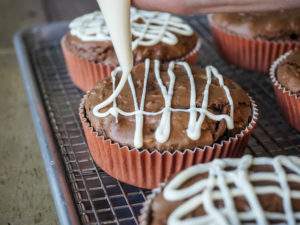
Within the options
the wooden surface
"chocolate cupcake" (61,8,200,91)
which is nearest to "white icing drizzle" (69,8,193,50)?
"chocolate cupcake" (61,8,200,91)

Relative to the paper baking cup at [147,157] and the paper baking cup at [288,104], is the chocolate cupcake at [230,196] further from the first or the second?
the paper baking cup at [288,104]

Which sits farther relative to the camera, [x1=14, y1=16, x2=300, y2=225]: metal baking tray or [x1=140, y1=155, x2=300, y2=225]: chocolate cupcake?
[x1=14, y1=16, x2=300, y2=225]: metal baking tray

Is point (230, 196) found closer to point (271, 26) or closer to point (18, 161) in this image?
point (18, 161)

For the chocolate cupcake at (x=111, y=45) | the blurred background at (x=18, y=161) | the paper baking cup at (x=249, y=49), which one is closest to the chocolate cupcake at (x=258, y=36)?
the paper baking cup at (x=249, y=49)

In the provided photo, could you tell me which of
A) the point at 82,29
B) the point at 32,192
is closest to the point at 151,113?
the point at 32,192

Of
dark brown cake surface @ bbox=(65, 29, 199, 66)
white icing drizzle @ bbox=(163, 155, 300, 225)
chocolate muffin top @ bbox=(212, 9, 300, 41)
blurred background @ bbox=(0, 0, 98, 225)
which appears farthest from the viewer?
chocolate muffin top @ bbox=(212, 9, 300, 41)

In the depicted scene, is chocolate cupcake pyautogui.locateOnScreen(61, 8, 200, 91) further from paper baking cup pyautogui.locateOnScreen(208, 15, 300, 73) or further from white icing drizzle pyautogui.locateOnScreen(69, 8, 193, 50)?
paper baking cup pyautogui.locateOnScreen(208, 15, 300, 73)

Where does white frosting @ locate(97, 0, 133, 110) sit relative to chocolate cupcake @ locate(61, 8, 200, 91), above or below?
above
